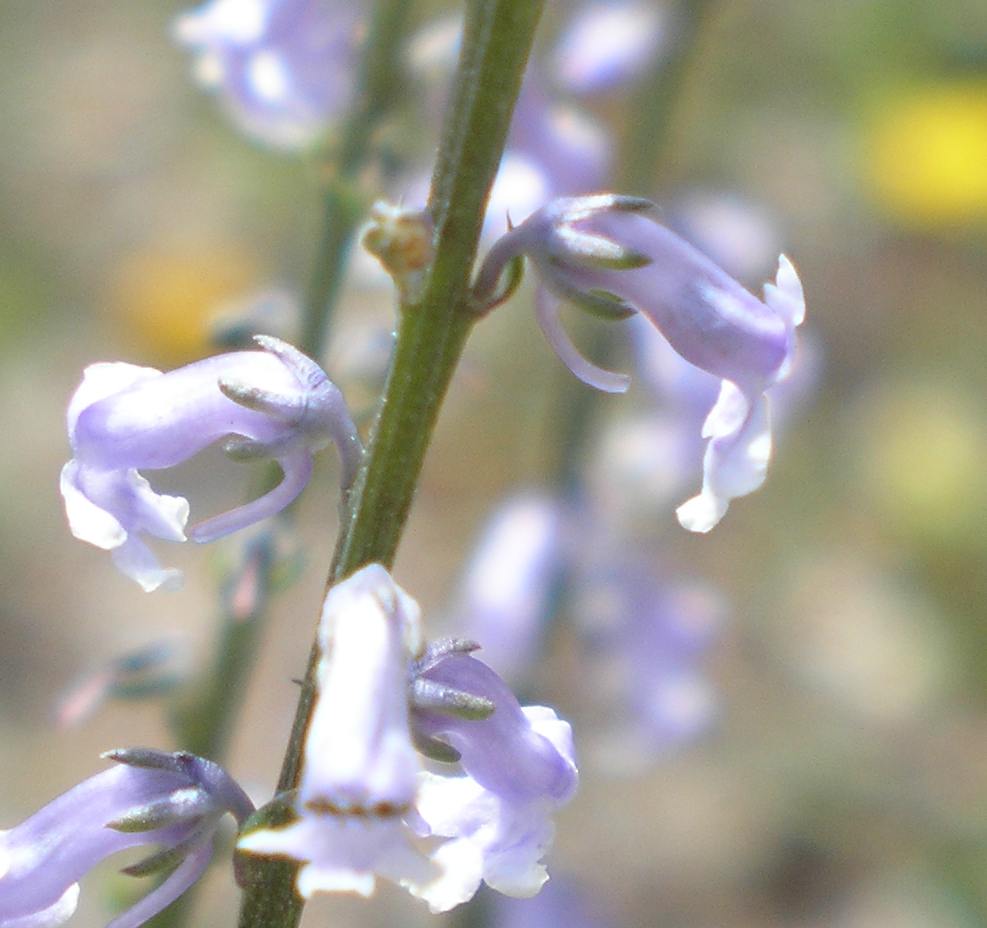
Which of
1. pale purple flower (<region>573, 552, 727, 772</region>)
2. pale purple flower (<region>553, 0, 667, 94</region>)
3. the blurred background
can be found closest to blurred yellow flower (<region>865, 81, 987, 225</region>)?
the blurred background

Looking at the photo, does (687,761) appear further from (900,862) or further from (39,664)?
(39,664)

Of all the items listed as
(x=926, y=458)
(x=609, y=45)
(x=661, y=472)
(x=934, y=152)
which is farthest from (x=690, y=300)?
(x=934, y=152)

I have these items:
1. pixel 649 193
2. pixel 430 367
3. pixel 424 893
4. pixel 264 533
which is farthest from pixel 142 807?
pixel 649 193

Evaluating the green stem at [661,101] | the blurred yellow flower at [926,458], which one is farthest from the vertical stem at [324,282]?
the blurred yellow flower at [926,458]

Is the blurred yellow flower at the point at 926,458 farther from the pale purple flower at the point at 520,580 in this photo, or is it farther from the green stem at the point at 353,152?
the green stem at the point at 353,152

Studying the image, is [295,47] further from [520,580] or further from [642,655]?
[642,655]
